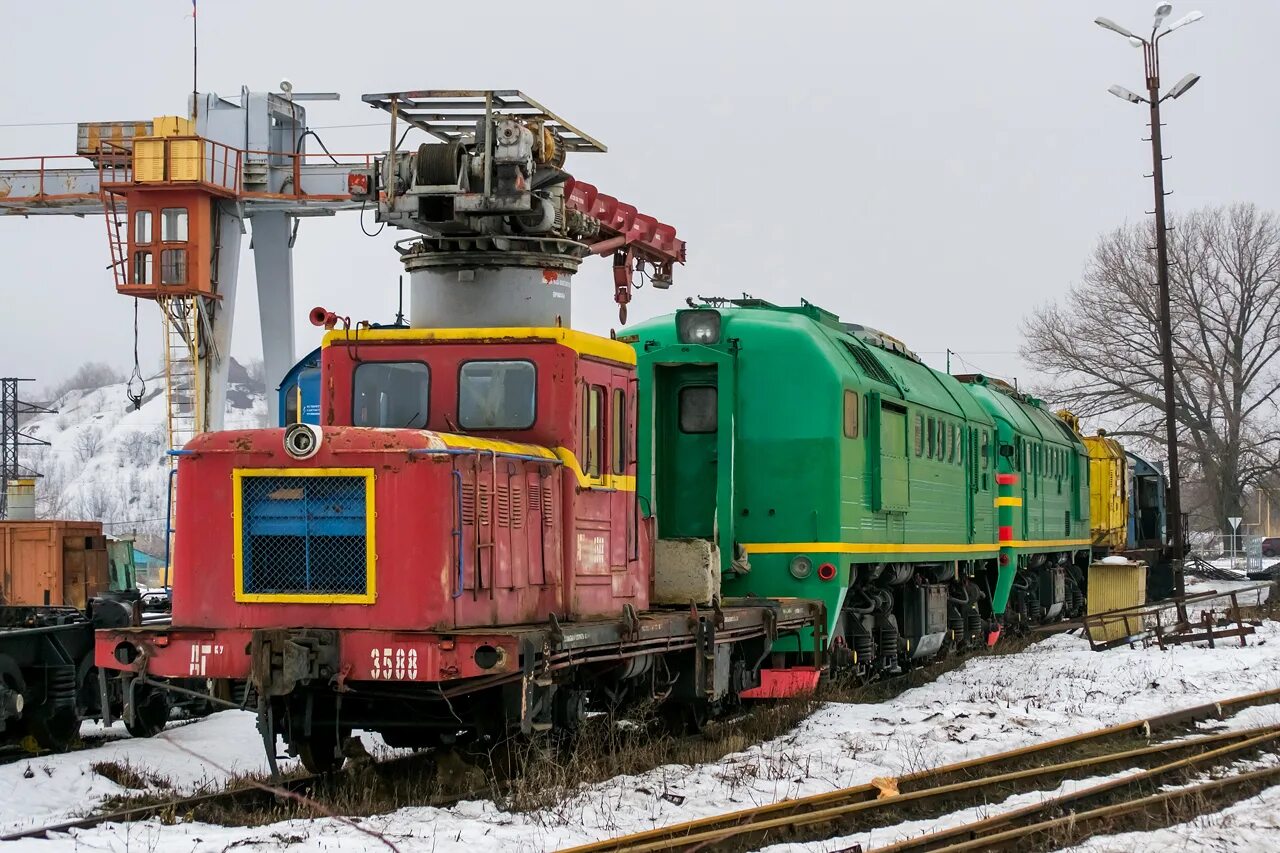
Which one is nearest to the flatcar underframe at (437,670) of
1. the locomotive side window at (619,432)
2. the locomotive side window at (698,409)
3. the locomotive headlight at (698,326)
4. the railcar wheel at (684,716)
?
the railcar wheel at (684,716)

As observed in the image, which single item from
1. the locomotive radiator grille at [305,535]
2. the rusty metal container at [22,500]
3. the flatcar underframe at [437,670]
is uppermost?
the rusty metal container at [22,500]

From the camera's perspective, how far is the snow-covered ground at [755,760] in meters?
9.19

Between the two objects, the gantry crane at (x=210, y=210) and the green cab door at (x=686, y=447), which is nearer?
the green cab door at (x=686, y=447)

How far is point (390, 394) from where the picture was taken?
1150 centimetres

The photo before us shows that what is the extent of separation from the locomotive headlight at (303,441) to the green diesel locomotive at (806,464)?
3936 millimetres

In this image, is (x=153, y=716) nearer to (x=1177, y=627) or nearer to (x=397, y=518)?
(x=397, y=518)

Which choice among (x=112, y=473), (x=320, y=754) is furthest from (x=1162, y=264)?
(x=112, y=473)

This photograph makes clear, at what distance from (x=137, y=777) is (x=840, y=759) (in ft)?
18.3

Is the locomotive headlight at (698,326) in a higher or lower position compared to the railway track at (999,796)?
higher

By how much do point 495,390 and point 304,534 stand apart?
1.89 metres

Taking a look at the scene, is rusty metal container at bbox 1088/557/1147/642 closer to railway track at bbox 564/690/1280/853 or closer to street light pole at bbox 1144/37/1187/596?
street light pole at bbox 1144/37/1187/596

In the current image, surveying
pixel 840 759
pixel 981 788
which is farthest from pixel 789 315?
pixel 981 788

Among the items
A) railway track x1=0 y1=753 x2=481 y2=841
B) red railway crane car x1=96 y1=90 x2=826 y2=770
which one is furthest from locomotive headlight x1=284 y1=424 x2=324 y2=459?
railway track x1=0 y1=753 x2=481 y2=841

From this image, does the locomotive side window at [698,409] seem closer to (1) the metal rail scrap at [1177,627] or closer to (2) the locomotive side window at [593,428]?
(2) the locomotive side window at [593,428]
